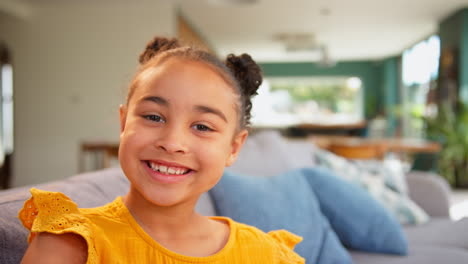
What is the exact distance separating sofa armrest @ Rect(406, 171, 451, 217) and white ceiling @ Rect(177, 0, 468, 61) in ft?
12.1

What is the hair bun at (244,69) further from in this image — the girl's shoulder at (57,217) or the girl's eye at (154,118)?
the girl's shoulder at (57,217)

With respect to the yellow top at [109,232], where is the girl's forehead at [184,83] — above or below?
above

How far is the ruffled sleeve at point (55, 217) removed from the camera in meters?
0.61

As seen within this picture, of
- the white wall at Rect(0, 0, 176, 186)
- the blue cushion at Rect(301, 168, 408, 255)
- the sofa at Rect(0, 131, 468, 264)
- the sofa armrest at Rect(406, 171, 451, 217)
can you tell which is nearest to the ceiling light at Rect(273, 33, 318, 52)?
the white wall at Rect(0, 0, 176, 186)

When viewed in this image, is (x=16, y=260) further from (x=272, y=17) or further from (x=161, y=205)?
(x=272, y=17)

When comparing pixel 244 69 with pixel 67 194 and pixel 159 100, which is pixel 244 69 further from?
pixel 67 194

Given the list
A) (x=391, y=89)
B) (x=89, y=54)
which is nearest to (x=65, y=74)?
(x=89, y=54)

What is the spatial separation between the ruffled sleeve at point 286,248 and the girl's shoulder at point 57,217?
33cm

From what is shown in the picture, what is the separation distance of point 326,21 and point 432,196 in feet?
19.6

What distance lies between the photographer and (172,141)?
68 cm

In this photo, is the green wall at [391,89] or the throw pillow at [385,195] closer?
the throw pillow at [385,195]

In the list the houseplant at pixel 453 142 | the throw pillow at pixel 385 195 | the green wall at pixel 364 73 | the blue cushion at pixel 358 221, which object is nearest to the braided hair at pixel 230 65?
the blue cushion at pixel 358 221

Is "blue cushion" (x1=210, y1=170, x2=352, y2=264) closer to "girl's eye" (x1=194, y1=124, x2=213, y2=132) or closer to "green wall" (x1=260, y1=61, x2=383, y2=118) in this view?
"girl's eye" (x1=194, y1=124, x2=213, y2=132)

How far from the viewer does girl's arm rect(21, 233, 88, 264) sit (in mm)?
583
